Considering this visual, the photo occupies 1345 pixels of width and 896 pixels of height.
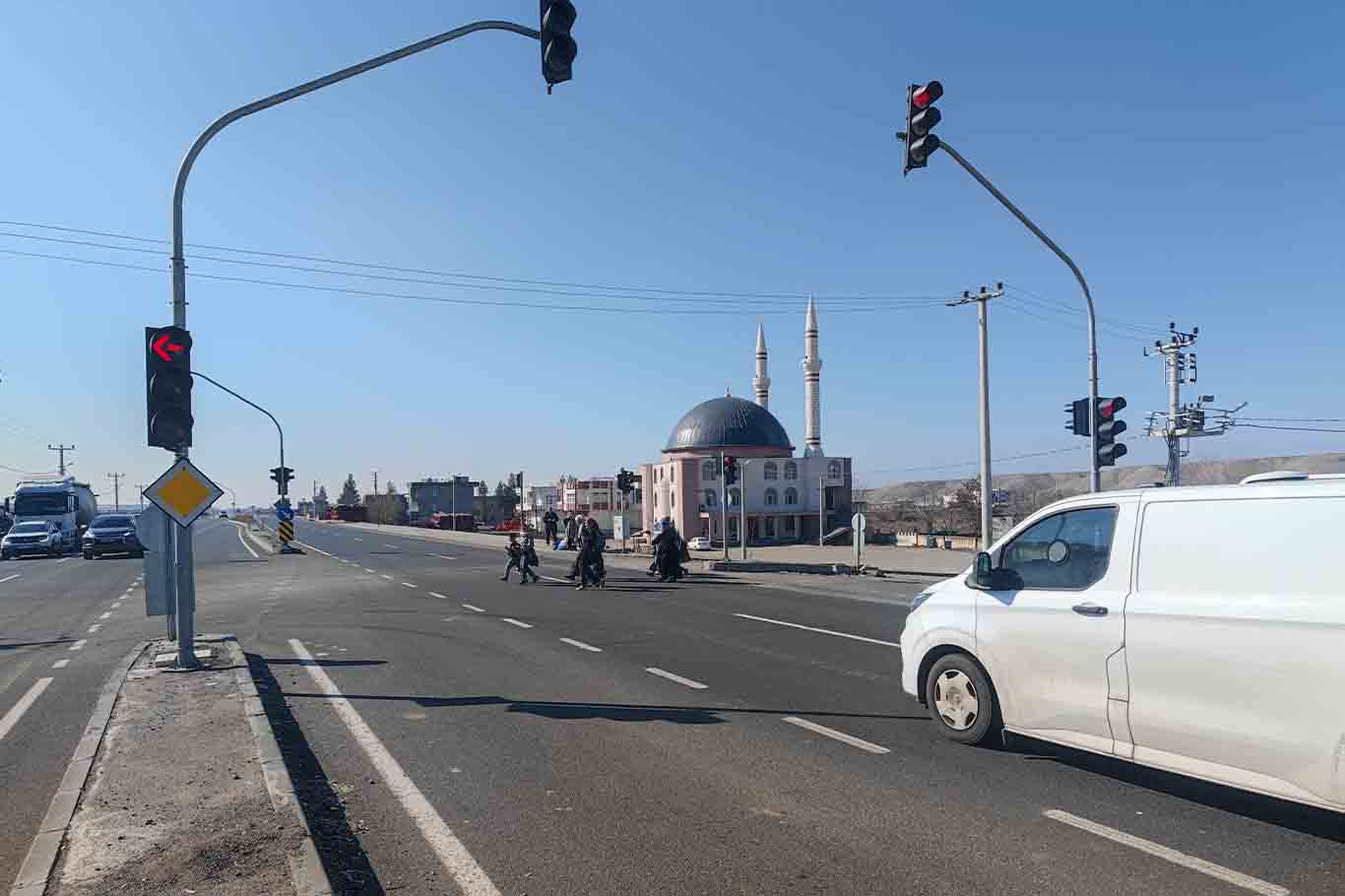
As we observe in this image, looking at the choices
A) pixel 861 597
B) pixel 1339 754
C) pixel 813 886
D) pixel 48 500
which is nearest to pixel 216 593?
pixel 861 597

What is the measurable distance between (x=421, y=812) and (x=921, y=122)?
942cm

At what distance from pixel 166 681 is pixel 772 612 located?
394 inches

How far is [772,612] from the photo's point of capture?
16547 millimetres

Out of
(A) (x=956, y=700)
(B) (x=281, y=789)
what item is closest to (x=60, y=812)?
(B) (x=281, y=789)

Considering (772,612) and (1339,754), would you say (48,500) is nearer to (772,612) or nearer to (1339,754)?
(772,612)

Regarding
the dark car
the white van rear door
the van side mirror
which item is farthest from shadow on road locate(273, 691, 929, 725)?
the dark car

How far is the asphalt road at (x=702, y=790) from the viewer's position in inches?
181

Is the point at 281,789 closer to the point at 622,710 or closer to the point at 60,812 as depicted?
the point at 60,812

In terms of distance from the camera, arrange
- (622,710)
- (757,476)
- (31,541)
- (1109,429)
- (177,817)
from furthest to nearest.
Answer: (757,476) → (31,541) → (1109,429) → (622,710) → (177,817)

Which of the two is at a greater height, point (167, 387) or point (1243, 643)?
point (167, 387)

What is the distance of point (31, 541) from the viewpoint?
128ft

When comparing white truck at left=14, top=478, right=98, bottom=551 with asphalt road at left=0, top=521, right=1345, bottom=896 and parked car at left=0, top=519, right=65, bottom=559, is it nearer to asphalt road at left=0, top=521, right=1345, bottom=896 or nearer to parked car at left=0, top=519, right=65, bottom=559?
parked car at left=0, top=519, right=65, bottom=559

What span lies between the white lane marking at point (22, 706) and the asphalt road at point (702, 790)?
20 cm

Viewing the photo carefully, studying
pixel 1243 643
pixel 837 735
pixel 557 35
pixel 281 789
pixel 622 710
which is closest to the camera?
pixel 1243 643
